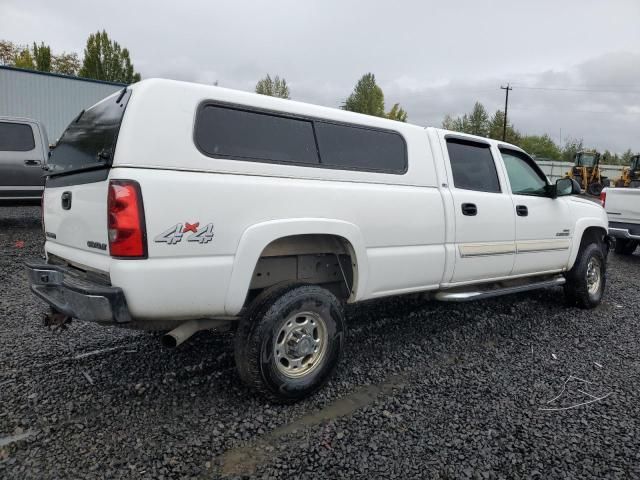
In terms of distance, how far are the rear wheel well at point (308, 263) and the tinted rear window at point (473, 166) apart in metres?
1.37

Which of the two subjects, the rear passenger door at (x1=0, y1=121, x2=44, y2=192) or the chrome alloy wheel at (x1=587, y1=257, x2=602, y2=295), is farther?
the rear passenger door at (x1=0, y1=121, x2=44, y2=192)

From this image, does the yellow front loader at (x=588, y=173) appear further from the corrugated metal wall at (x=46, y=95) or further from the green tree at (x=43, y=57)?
the green tree at (x=43, y=57)

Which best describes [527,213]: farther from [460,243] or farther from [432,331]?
[432,331]

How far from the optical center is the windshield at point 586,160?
1120 inches

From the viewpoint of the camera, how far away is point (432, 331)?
4664 millimetres

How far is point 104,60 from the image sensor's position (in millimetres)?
40812

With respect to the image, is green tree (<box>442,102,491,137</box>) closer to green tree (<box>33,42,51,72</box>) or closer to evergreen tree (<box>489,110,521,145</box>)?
evergreen tree (<box>489,110,521,145</box>)

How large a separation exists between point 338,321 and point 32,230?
28.1 feet

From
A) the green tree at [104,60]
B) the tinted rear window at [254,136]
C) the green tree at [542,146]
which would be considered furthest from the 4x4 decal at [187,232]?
the green tree at [542,146]

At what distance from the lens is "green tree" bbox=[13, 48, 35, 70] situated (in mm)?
38125

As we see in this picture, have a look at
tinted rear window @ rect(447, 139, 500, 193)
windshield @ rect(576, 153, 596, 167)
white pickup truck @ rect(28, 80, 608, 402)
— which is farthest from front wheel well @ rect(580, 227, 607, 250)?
windshield @ rect(576, 153, 596, 167)

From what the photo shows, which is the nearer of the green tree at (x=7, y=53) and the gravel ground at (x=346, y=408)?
the gravel ground at (x=346, y=408)

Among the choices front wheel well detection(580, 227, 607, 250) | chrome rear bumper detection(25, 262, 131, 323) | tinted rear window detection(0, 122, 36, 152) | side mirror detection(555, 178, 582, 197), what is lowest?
chrome rear bumper detection(25, 262, 131, 323)

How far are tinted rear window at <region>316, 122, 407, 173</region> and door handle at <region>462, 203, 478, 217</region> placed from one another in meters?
0.71
